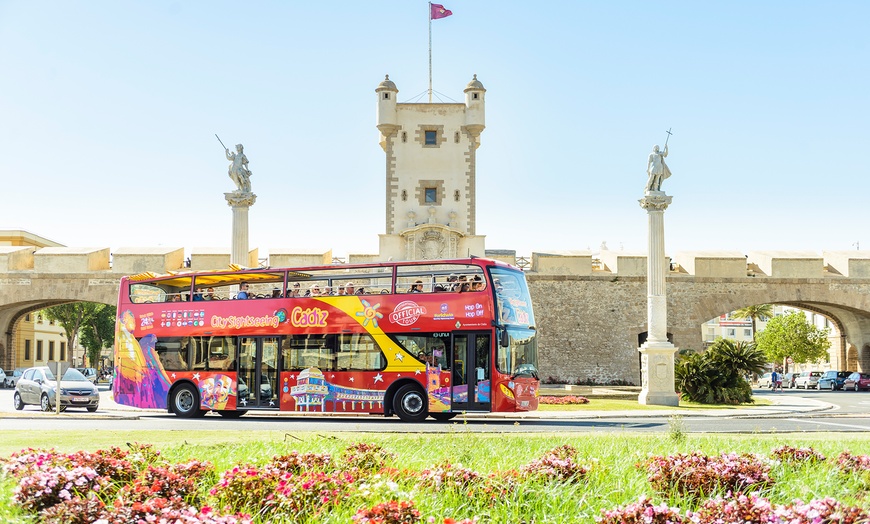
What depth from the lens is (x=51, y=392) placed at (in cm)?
2212

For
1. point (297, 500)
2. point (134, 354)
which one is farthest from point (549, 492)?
point (134, 354)

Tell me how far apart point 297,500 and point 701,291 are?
36.1 metres

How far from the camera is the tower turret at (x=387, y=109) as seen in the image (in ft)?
132

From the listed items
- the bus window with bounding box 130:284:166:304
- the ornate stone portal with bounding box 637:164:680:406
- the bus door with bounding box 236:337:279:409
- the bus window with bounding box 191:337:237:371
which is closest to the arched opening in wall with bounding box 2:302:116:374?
the bus window with bounding box 130:284:166:304

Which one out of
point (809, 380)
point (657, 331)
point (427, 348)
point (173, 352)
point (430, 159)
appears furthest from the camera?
point (809, 380)

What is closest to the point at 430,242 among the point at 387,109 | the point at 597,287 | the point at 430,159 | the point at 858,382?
the point at 430,159

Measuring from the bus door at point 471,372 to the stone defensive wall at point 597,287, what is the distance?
22151mm

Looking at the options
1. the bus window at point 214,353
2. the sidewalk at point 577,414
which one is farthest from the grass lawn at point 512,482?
the sidewalk at point 577,414

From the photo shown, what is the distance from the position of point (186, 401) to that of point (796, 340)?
47937mm

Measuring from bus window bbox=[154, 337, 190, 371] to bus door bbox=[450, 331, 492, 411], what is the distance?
262 inches

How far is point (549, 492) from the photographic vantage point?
257 inches

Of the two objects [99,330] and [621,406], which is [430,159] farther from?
[99,330]

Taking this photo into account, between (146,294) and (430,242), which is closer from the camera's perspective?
(146,294)

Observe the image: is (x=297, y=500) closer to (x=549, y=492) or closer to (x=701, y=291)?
(x=549, y=492)
